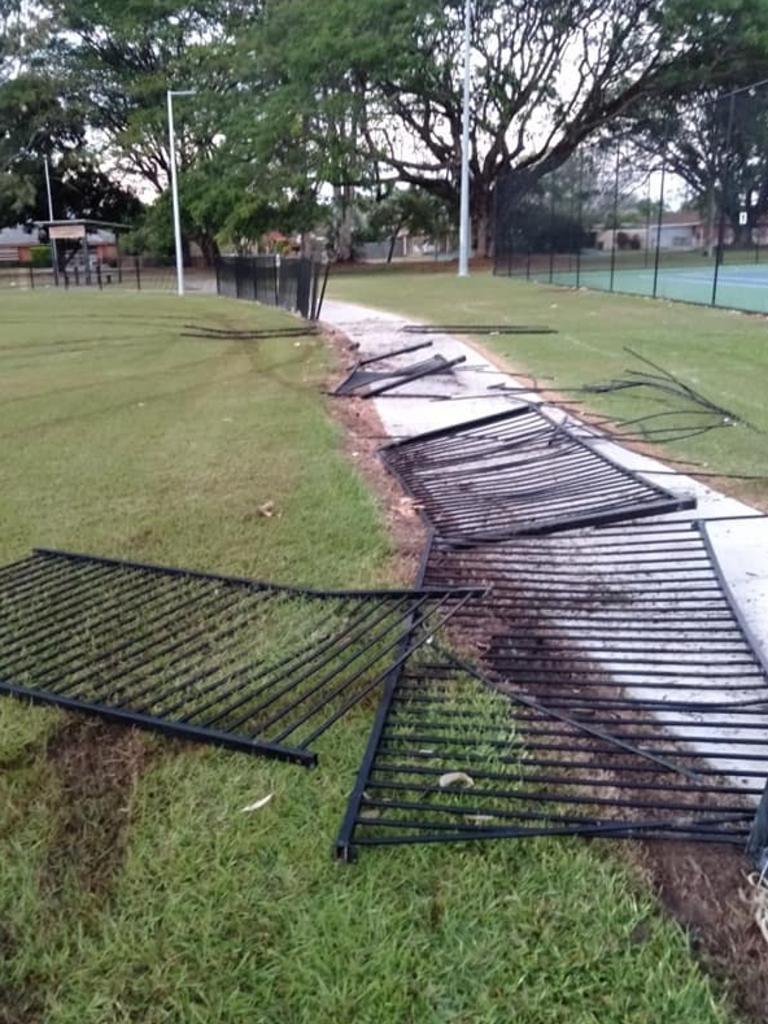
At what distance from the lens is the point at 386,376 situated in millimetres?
7965

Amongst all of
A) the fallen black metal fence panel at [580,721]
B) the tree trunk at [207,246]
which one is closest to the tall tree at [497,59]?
the tree trunk at [207,246]

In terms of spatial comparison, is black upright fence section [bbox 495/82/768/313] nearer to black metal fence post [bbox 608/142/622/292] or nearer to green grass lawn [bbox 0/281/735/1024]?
black metal fence post [bbox 608/142/622/292]

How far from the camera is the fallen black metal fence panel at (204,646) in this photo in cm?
231

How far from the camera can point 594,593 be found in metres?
3.08

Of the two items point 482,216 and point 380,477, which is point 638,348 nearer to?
point 380,477

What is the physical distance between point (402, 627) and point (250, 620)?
20.4 inches

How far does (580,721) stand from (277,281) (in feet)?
55.3

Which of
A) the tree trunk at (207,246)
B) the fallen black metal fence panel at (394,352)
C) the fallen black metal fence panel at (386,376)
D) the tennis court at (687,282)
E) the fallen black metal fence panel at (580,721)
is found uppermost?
the tree trunk at (207,246)

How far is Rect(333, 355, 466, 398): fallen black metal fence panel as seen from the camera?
7.40 metres

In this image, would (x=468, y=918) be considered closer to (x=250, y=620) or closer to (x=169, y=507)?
(x=250, y=620)

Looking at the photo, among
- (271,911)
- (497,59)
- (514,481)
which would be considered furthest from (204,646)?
(497,59)

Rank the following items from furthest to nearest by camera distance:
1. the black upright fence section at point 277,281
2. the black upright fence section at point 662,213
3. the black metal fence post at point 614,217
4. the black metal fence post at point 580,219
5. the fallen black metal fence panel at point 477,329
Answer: the black metal fence post at point 580,219
the black metal fence post at point 614,217
the black upright fence section at point 662,213
the black upright fence section at point 277,281
the fallen black metal fence panel at point 477,329

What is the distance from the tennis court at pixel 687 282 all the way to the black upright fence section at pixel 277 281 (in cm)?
671

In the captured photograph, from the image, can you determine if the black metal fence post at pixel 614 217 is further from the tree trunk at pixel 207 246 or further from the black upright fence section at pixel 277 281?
the tree trunk at pixel 207 246
